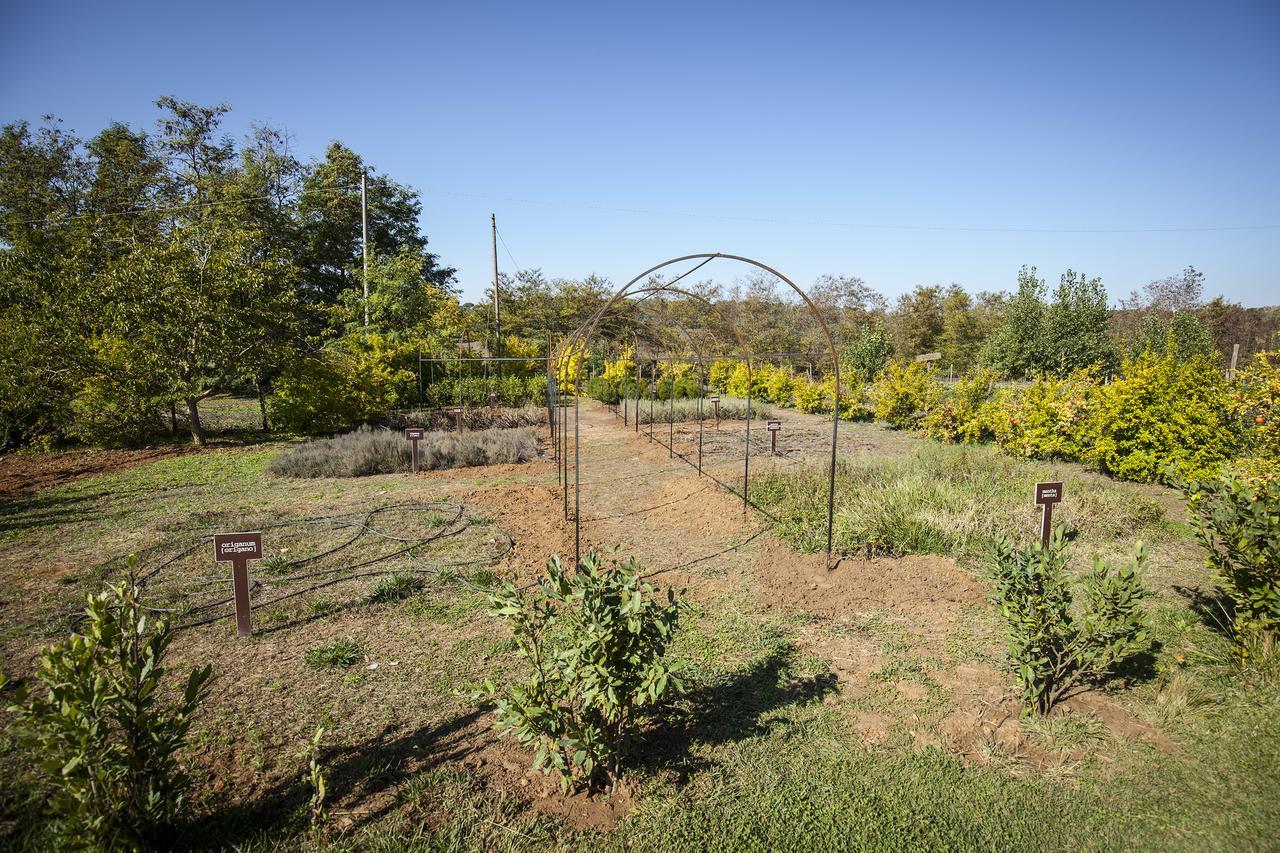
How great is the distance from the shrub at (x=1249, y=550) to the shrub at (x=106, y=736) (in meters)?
5.56

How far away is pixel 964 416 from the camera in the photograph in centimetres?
1328

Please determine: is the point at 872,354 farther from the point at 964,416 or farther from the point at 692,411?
the point at 964,416

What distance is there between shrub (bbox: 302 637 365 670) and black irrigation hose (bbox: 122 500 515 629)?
119cm

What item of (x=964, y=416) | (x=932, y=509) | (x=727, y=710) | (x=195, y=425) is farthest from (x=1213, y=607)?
(x=195, y=425)

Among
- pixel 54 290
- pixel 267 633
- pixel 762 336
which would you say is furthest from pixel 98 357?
pixel 762 336

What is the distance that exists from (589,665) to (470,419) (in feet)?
46.9

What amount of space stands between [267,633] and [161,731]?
2.40 m

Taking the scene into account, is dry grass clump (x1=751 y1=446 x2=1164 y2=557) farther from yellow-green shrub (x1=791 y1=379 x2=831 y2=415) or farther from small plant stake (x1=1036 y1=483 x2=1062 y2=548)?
yellow-green shrub (x1=791 y1=379 x2=831 y2=415)

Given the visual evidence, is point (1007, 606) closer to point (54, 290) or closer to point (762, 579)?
point (762, 579)

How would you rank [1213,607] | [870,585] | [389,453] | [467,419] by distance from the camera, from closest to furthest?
[1213,607], [870,585], [389,453], [467,419]

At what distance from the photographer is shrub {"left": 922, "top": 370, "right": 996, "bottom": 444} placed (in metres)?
13.0

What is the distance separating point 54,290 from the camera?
12.4 m

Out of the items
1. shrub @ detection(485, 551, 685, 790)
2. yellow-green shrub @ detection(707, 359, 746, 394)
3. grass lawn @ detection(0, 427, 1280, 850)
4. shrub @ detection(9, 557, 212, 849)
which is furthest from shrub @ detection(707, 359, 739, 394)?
shrub @ detection(9, 557, 212, 849)

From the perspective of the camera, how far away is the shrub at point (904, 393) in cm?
1558
